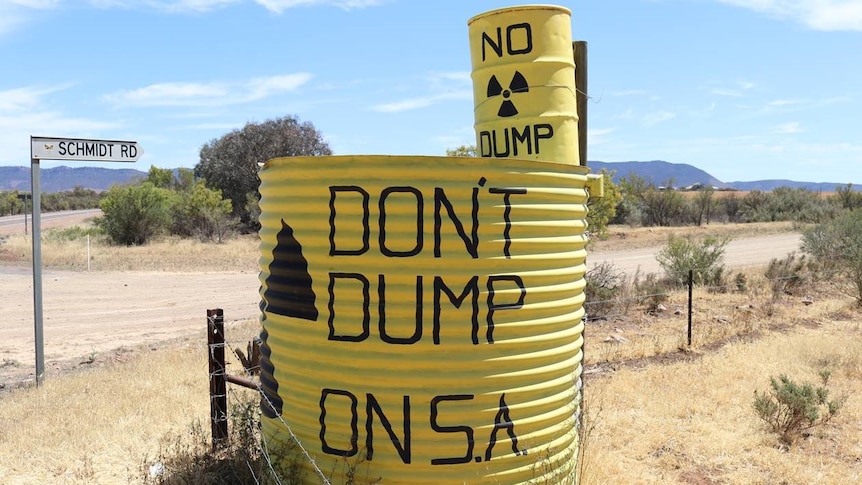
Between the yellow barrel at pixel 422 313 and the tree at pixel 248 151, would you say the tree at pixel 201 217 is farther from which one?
the yellow barrel at pixel 422 313

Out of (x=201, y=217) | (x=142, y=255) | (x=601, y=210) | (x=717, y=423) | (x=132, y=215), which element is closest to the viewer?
(x=717, y=423)

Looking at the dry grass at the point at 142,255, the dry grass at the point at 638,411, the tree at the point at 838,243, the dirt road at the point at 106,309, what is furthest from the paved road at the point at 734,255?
the dry grass at the point at 142,255

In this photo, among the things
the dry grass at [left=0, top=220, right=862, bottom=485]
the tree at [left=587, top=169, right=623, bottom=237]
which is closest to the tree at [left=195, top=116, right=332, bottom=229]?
the tree at [left=587, top=169, right=623, bottom=237]

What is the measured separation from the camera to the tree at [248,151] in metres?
39.4

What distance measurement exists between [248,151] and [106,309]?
27.4m

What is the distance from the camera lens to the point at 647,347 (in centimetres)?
954

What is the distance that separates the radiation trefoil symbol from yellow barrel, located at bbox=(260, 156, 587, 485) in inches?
46.9

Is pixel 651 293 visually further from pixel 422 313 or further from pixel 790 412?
pixel 422 313

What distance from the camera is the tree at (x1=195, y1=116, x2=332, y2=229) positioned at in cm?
3941

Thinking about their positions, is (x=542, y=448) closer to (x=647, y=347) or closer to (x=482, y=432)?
(x=482, y=432)

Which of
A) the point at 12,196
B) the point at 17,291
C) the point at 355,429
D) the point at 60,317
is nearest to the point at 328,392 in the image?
the point at 355,429

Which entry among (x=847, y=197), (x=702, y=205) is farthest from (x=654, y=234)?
(x=847, y=197)

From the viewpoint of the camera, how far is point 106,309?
13.9 m

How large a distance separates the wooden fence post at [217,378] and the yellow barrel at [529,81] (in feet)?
7.43
